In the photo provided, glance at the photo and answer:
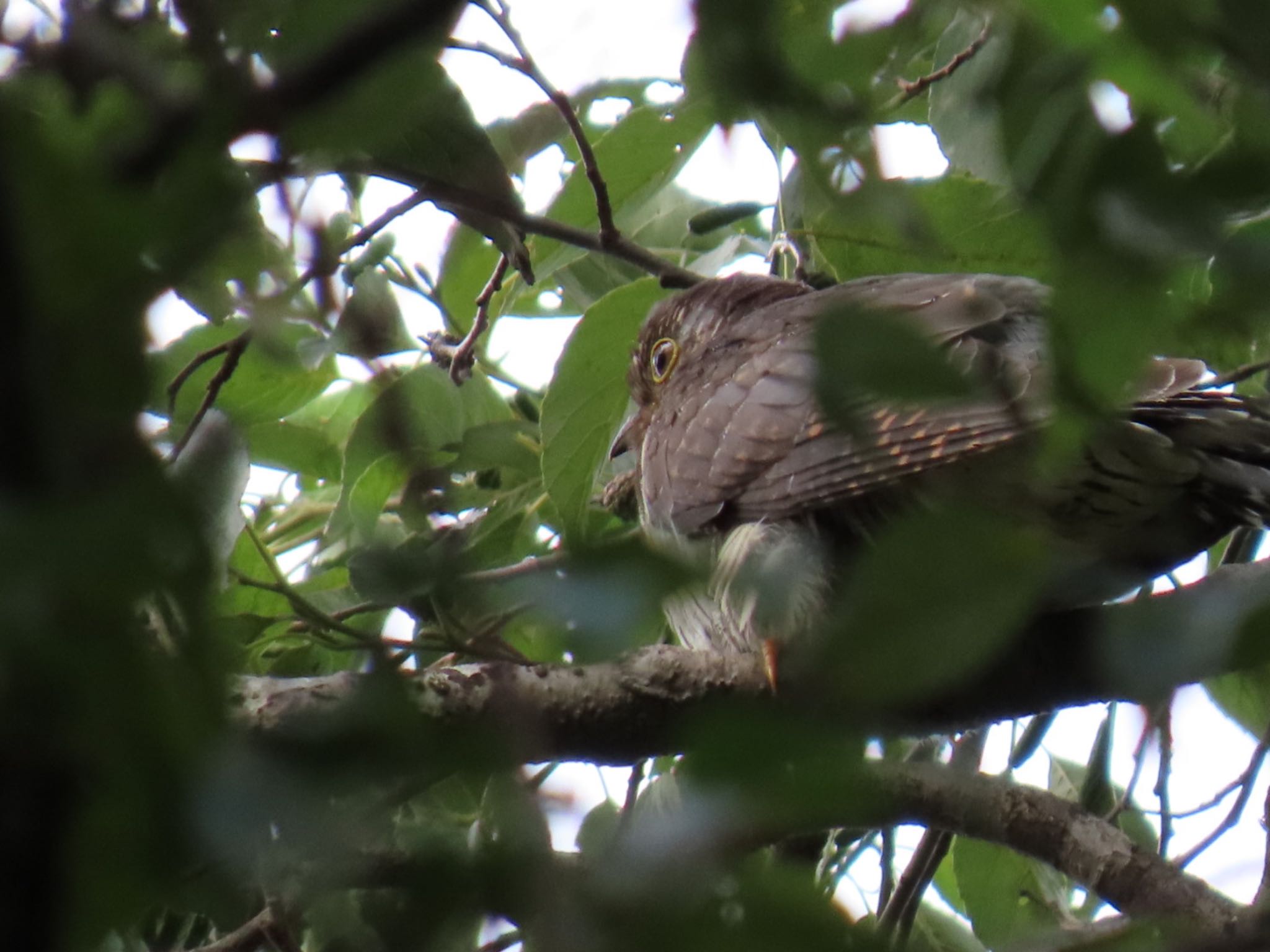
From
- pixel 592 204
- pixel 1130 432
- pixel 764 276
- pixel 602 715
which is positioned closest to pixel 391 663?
pixel 602 715

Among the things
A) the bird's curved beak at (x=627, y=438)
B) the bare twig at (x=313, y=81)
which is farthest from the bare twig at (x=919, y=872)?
the bare twig at (x=313, y=81)

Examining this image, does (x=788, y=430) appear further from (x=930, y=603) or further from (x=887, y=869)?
(x=930, y=603)

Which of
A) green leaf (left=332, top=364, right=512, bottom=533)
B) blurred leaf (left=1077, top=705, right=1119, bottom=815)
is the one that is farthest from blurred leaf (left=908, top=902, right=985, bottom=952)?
green leaf (left=332, top=364, right=512, bottom=533)

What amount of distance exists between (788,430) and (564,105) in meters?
1.55

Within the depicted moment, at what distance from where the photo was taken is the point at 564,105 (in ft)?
5.17

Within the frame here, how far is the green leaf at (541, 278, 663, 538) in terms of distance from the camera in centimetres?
289

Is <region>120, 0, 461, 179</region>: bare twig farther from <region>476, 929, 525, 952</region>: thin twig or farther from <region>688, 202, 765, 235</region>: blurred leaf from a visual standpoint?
<region>688, 202, 765, 235</region>: blurred leaf

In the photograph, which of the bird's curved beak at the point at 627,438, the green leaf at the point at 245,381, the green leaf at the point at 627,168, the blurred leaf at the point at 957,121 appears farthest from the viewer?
the bird's curved beak at the point at 627,438

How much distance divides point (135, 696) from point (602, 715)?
160 centimetres

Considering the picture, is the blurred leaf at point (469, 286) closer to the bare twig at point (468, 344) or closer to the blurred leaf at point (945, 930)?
the bare twig at point (468, 344)

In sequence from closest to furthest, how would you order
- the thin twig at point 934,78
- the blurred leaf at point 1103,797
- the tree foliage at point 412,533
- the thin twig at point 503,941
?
the tree foliage at point 412,533
the thin twig at point 503,941
the thin twig at point 934,78
the blurred leaf at point 1103,797

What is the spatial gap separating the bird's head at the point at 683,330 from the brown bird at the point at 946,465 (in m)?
0.32

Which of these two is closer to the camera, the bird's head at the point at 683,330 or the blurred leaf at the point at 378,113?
the blurred leaf at the point at 378,113

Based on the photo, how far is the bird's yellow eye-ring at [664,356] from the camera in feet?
13.5
